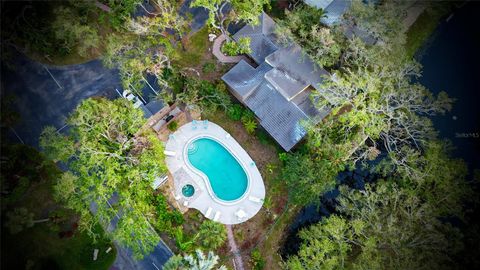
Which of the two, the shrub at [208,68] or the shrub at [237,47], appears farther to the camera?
the shrub at [208,68]

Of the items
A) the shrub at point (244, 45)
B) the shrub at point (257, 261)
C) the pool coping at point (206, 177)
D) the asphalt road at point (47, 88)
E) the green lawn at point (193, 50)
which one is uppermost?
the asphalt road at point (47, 88)

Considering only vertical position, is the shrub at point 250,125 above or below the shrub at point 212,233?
above

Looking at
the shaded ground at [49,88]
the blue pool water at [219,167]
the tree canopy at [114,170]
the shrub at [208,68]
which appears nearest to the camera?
the tree canopy at [114,170]

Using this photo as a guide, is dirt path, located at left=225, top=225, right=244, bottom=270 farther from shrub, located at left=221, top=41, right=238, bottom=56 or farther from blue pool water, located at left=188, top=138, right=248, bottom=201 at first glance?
shrub, located at left=221, top=41, right=238, bottom=56

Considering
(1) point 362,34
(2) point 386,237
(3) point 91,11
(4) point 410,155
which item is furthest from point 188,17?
(2) point 386,237

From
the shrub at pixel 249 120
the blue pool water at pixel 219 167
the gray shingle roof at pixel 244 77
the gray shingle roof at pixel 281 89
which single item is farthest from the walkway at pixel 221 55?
the blue pool water at pixel 219 167

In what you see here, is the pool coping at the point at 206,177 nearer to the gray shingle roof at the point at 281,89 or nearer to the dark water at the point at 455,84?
the gray shingle roof at the point at 281,89

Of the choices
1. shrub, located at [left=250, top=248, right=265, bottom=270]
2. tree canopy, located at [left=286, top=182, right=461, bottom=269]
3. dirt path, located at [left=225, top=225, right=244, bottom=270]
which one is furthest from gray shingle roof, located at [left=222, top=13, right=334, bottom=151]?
shrub, located at [left=250, top=248, right=265, bottom=270]

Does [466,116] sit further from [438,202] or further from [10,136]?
[10,136]
